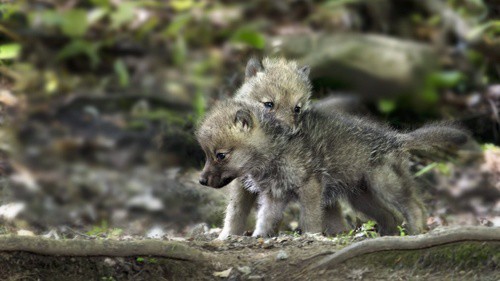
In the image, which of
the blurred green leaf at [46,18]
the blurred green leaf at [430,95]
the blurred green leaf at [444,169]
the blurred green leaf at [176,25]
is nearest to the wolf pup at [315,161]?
the blurred green leaf at [444,169]

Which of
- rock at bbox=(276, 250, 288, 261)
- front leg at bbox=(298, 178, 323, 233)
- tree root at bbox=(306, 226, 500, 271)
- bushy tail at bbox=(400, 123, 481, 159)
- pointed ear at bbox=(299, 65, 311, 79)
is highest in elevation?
pointed ear at bbox=(299, 65, 311, 79)

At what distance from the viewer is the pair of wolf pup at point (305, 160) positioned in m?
7.80

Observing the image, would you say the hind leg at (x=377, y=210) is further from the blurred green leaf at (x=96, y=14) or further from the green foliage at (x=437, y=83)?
the blurred green leaf at (x=96, y=14)

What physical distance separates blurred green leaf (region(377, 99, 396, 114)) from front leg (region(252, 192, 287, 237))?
698 centimetres

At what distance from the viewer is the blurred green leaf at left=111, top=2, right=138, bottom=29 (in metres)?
17.5

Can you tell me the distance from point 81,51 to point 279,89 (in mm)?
9277

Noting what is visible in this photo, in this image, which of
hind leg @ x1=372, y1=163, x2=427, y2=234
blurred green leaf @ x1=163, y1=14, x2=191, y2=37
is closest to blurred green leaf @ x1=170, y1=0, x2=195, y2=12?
blurred green leaf @ x1=163, y1=14, x2=191, y2=37

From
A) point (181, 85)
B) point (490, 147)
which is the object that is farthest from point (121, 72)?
point (490, 147)

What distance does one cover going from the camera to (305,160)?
7.91 m

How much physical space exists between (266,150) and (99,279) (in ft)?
7.90

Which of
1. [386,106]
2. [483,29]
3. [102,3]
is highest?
[102,3]

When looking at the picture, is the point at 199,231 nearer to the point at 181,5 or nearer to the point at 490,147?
the point at 490,147

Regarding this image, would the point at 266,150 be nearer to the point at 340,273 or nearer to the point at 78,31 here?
the point at 340,273

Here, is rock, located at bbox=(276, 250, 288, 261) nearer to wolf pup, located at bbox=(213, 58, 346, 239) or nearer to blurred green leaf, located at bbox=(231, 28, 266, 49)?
wolf pup, located at bbox=(213, 58, 346, 239)
